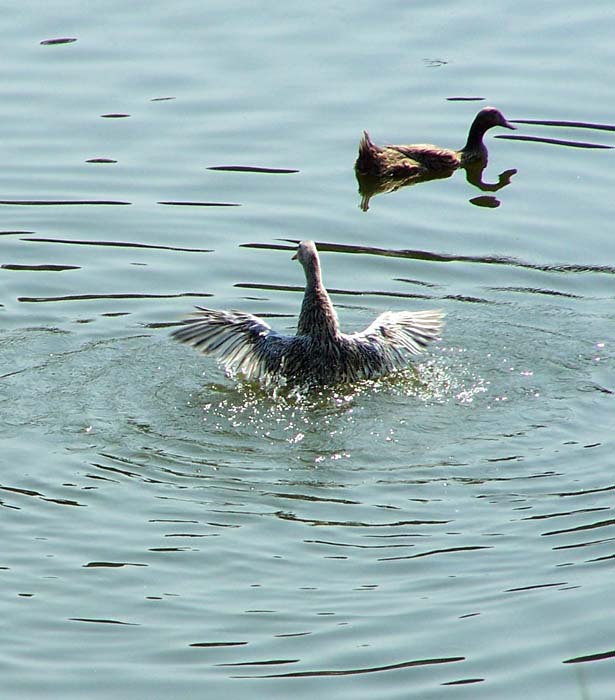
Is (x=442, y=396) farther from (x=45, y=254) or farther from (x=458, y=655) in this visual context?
(x=45, y=254)

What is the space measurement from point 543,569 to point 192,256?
5270 mm

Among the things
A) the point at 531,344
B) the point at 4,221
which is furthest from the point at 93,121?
the point at 531,344

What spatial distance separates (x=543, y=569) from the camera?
772 centimetres

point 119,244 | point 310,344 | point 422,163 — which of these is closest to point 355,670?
point 310,344

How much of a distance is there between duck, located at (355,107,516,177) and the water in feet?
0.70

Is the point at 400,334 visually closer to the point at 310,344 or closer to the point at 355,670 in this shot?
the point at 310,344

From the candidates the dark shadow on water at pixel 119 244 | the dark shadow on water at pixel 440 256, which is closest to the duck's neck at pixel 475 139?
the dark shadow on water at pixel 440 256

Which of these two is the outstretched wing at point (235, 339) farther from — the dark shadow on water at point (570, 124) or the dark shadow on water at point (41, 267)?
the dark shadow on water at point (570, 124)

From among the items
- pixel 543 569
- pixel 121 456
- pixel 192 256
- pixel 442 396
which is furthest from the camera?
pixel 192 256

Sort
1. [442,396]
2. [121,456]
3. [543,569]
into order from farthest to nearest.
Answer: [442,396], [121,456], [543,569]

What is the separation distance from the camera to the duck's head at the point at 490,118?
47.1 feet

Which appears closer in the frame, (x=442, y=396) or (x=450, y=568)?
(x=450, y=568)

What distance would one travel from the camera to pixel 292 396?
10.1m

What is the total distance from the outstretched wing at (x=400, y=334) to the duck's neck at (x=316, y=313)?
19 cm
